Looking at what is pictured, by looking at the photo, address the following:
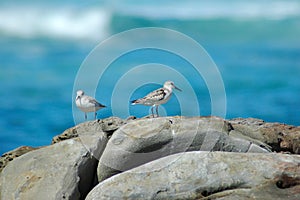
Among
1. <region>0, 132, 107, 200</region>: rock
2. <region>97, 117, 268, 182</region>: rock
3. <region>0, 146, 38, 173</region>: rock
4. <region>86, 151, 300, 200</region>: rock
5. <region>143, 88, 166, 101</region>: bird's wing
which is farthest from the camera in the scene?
<region>0, 146, 38, 173</region>: rock

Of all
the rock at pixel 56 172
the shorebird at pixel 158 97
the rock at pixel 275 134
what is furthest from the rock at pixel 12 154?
the rock at pixel 275 134

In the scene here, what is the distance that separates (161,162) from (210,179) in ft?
2.80

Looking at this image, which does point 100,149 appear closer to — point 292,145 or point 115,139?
point 115,139

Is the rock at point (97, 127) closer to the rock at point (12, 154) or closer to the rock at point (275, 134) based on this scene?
the rock at point (12, 154)

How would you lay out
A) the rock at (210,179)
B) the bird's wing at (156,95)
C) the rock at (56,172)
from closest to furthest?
the rock at (210,179) < the rock at (56,172) < the bird's wing at (156,95)

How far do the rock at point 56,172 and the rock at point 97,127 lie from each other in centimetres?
23

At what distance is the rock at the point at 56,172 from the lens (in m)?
11.8

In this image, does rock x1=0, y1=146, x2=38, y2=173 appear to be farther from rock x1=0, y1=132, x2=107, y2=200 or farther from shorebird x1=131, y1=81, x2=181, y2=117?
shorebird x1=131, y1=81, x2=181, y2=117

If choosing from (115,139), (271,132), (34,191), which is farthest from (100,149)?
(271,132)

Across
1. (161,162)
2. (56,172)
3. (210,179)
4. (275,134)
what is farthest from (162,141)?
(275,134)

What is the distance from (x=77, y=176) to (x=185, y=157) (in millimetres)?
1958

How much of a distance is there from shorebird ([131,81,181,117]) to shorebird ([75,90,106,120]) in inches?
27.5

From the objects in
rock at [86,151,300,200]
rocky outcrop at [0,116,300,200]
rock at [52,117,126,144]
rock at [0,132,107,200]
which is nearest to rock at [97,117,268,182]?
rocky outcrop at [0,116,300,200]

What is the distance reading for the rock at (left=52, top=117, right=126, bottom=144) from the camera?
12641 millimetres
